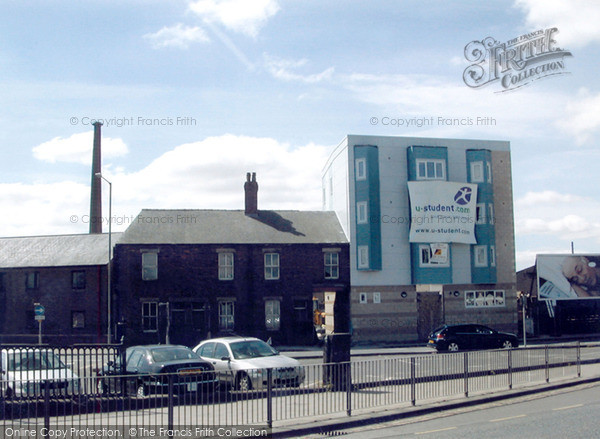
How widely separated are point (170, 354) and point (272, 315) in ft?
76.8

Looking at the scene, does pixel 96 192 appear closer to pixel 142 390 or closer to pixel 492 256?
pixel 492 256

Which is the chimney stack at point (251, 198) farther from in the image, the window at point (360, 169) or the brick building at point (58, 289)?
the brick building at point (58, 289)

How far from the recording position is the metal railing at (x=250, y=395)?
419 inches

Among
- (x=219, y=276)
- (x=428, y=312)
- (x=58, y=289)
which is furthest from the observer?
(x=428, y=312)

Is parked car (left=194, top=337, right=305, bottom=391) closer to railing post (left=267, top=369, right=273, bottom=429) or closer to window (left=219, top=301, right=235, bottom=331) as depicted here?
railing post (left=267, top=369, right=273, bottom=429)

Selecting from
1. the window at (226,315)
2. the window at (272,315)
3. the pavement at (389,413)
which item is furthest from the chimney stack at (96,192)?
the pavement at (389,413)

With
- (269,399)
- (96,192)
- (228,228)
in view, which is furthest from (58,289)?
(269,399)

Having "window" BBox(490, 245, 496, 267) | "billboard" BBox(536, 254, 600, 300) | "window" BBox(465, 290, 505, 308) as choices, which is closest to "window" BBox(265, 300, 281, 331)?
"window" BBox(465, 290, 505, 308)

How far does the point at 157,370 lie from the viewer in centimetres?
1603

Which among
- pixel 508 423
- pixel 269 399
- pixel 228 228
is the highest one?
pixel 228 228

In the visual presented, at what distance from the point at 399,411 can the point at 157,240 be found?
92.8ft

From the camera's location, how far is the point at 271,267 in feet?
133

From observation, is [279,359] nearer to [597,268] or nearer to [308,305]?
[308,305]

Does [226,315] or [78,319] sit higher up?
[226,315]
